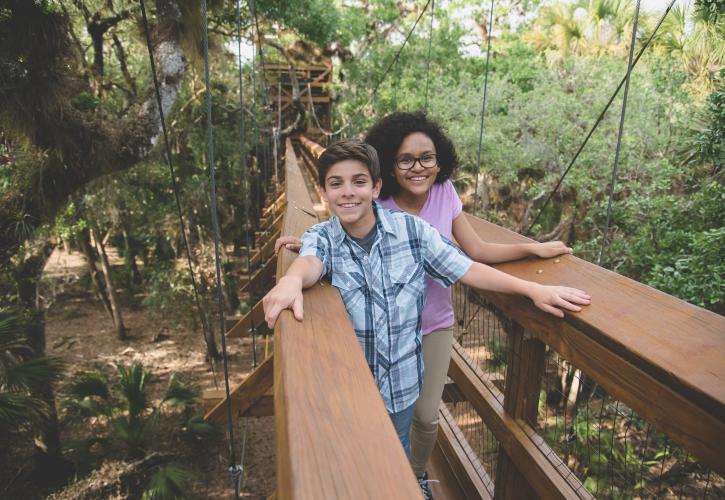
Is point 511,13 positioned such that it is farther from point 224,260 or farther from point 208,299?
point 208,299

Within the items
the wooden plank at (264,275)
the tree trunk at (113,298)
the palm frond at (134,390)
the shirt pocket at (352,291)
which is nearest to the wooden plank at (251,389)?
the shirt pocket at (352,291)

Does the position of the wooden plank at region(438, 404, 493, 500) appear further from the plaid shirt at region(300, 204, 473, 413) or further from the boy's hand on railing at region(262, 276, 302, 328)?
the boy's hand on railing at region(262, 276, 302, 328)

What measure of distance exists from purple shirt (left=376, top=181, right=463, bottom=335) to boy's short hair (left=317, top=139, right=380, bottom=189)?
0.28m

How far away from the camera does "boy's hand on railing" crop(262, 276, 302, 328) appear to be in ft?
2.71

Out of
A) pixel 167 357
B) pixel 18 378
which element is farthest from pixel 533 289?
pixel 167 357

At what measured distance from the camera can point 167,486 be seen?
15.3 feet

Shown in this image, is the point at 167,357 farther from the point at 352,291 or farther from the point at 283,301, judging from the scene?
the point at 283,301

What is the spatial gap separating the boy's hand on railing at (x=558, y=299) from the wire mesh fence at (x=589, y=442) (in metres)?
0.14

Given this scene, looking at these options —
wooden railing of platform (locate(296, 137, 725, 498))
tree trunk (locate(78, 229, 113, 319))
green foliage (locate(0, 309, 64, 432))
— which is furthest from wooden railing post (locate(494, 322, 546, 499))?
tree trunk (locate(78, 229, 113, 319))

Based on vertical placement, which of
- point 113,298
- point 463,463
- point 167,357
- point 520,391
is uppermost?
point 520,391

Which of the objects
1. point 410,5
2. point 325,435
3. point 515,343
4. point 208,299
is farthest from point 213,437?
point 410,5

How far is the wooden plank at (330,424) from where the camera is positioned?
44cm

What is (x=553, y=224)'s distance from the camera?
9.22 metres

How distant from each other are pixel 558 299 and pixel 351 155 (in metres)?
0.61
